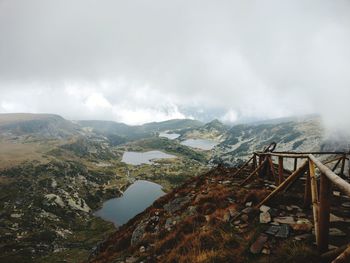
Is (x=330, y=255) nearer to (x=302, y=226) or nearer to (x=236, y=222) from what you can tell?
(x=302, y=226)

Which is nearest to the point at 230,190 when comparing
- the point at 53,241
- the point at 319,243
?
the point at 319,243

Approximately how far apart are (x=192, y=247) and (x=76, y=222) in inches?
7711

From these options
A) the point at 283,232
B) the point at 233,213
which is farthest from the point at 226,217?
the point at 283,232

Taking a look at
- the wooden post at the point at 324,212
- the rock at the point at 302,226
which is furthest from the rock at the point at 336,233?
the wooden post at the point at 324,212

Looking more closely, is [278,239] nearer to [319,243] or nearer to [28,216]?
[319,243]

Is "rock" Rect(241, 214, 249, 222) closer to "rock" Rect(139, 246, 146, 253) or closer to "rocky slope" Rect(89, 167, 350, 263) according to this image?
"rocky slope" Rect(89, 167, 350, 263)

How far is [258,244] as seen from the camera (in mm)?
8719

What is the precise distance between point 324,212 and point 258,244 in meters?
3.22

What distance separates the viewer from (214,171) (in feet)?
93.9

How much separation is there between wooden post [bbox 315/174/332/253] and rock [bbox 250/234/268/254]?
2.12m

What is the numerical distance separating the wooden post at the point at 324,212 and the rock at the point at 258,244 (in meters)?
2.12

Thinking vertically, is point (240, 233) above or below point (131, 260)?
above

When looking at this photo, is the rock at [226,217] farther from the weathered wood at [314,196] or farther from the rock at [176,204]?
the rock at [176,204]

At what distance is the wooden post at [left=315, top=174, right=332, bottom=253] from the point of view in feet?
19.6
